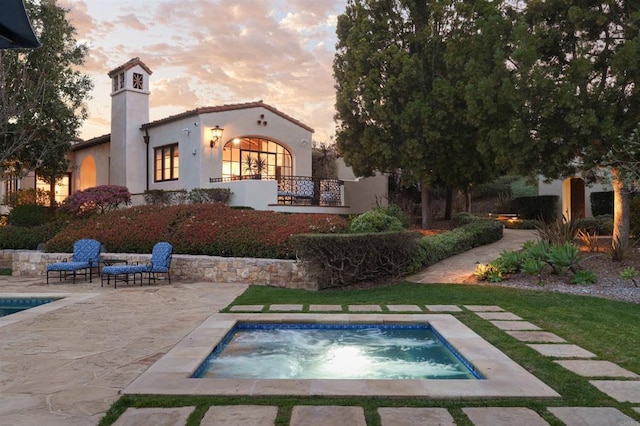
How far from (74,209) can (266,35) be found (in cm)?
832

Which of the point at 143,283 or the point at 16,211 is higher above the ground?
the point at 16,211

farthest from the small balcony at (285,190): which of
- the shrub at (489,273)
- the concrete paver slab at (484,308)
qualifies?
the concrete paver slab at (484,308)

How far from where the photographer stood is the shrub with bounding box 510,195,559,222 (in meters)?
22.7

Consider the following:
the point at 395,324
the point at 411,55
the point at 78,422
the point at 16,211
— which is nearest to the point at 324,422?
the point at 78,422

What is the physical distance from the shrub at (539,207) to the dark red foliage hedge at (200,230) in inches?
556

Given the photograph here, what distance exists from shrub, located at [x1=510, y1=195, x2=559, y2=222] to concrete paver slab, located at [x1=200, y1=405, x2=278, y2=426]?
2155 cm

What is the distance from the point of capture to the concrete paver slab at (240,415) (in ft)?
10.6

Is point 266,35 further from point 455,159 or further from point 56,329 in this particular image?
point 56,329

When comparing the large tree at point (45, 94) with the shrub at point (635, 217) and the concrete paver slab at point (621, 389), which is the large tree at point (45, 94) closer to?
the concrete paver slab at point (621, 389)

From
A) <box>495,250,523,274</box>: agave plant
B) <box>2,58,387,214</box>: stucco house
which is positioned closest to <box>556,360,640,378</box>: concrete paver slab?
<box>495,250,523,274</box>: agave plant

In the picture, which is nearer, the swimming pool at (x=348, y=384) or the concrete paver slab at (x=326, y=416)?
the concrete paver slab at (x=326, y=416)

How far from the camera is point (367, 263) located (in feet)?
34.3

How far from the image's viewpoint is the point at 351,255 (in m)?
10.0

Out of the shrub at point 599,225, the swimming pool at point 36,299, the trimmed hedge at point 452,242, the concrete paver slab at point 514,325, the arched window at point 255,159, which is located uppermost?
the arched window at point 255,159
